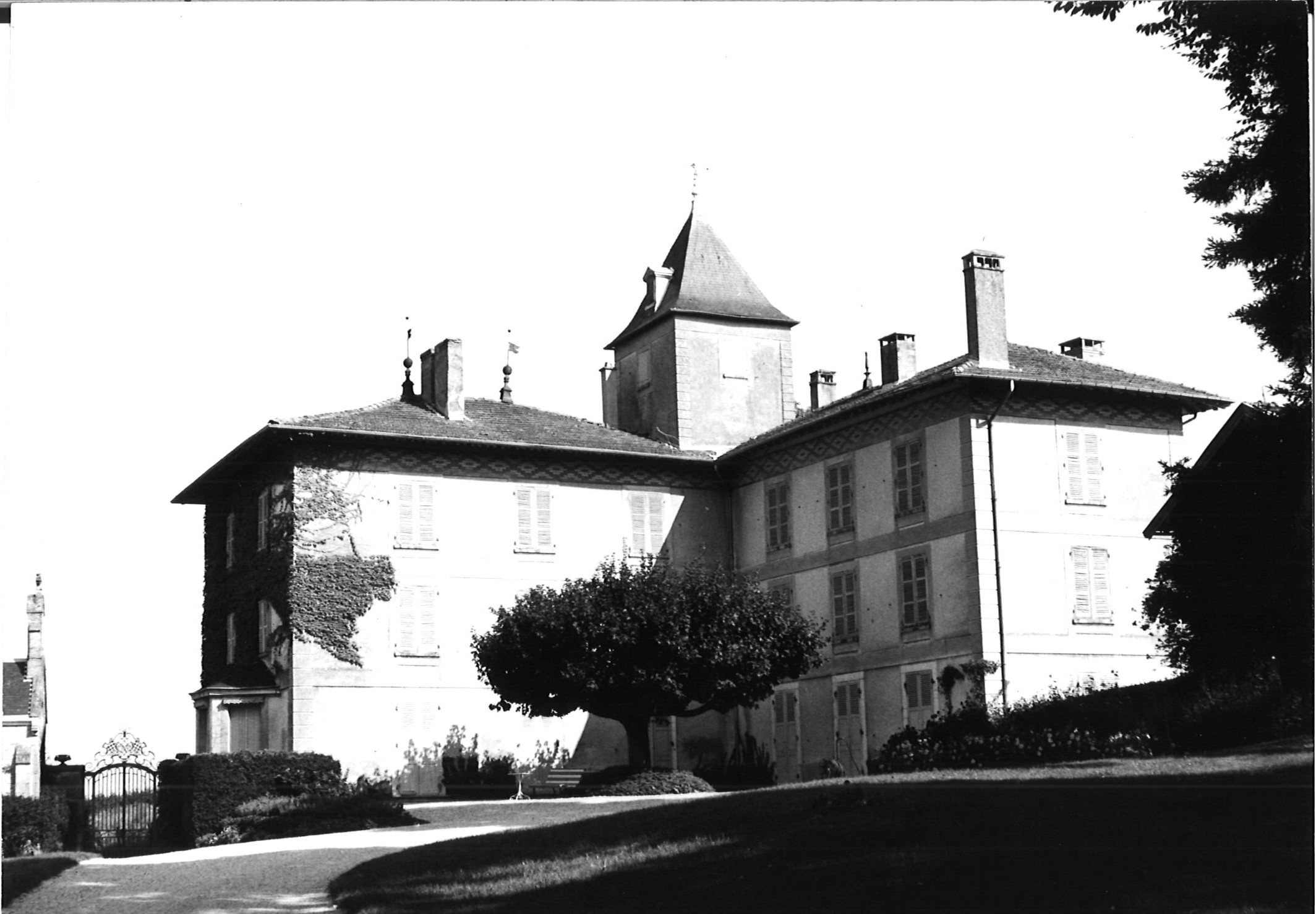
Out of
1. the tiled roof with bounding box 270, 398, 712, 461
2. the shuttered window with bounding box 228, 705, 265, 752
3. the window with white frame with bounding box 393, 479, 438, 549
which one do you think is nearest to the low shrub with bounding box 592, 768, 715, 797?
the window with white frame with bounding box 393, 479, 438, 549

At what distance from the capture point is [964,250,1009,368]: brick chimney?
28.2m

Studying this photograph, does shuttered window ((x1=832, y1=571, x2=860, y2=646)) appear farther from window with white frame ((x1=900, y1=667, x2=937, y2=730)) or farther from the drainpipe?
the drainpipe

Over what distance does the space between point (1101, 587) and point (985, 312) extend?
15.2 ft

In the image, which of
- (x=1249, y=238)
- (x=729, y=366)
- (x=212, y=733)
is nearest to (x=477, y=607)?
(x=212, y=733)

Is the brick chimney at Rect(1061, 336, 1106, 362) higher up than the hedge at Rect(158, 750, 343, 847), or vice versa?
the brick chimney at Rect(1061, 336, 1106, 362)

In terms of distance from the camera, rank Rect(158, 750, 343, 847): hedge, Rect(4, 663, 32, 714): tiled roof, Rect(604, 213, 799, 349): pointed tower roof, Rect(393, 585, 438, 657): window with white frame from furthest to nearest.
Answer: Rect(604, 213, 799, 349): pointed tower roof → Rect(393, 585, 438, 657): window with white frame → Rect(158, 750, 343, 847): hedge → Rect(4, 663, 32, 714): tiled roof

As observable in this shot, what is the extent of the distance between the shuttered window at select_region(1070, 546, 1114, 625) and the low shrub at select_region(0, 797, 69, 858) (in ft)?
54.7

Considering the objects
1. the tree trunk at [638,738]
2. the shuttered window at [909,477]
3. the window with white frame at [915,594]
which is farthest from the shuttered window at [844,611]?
the tree trunk at [638,738]

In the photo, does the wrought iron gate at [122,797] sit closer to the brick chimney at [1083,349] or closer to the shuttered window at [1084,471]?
the brick chimney at [1083,349]

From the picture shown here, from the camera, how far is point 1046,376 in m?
27.7

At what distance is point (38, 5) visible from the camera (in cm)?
1114

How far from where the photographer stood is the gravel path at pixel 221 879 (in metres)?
13.1

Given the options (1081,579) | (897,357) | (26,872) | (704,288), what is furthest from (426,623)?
(26,872)

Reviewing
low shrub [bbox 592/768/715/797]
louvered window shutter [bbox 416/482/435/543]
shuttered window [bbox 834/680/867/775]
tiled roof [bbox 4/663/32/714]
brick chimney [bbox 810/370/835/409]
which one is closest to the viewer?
tiled roof [bbox 4/663/32/714]
